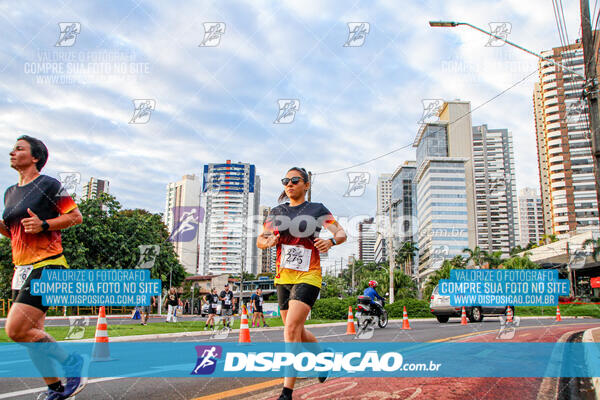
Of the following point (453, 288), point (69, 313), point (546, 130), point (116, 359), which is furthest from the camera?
point (546, 130)

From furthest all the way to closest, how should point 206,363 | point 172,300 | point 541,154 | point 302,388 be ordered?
point 541,154 < point 172,300 < point 206,363 < point 302,388

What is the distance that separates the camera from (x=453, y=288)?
1852 cm

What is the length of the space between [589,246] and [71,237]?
57.4 metres

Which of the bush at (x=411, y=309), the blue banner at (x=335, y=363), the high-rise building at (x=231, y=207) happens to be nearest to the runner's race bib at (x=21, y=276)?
the blue banner at (x=335, y=363)

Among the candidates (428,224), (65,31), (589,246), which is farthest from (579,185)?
(65,31)

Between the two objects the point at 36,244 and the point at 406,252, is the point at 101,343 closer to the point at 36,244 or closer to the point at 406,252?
the point at 36,244

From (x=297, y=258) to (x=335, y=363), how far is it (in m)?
1.75

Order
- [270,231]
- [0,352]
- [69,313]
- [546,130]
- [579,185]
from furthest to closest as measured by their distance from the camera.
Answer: [546,130]
[579,185]
[69,313]
[0,352]
[270,231]

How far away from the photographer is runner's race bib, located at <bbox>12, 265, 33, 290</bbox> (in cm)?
348

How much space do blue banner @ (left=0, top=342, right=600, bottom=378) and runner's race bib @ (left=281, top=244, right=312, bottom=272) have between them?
63 centimetres

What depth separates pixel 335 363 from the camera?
197 inches

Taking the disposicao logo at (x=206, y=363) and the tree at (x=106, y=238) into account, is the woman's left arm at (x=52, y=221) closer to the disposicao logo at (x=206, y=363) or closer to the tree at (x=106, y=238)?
the disposicao logo at (x=206, y=363)

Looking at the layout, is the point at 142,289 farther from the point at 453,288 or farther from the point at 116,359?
the point at 116,359

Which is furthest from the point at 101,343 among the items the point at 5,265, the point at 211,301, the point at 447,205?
the point at 447,205
